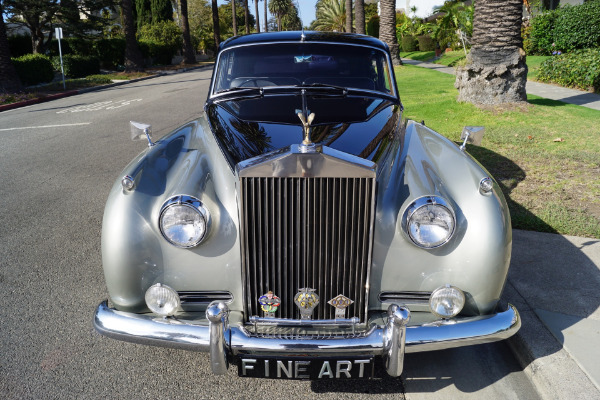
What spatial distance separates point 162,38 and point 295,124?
3619 centimetres

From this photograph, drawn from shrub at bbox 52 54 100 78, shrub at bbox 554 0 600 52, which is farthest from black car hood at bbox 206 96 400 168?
shrub at bbox 52 54 100 78

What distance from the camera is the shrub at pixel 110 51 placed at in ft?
93.0

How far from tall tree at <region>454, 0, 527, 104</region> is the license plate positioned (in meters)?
7.45

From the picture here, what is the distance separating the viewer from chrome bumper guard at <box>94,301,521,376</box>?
84.8 inches

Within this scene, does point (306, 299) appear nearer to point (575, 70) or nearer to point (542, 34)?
point (575, 70)

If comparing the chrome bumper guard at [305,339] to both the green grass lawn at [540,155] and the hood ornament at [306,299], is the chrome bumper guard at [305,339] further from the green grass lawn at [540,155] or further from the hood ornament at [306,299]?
the green grass lawn at [540,155]

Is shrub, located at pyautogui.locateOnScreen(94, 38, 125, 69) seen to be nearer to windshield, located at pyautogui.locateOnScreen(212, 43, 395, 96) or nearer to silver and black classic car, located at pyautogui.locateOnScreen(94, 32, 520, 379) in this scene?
windshield, located at pyautogui.locateOnScreen(212, 43, 395, 96)

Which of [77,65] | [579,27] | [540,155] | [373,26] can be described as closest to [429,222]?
[540,155]

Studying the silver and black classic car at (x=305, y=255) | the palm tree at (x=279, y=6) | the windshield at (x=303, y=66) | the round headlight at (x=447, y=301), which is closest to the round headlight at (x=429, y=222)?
the silver and black classic car at (x=305, y=255)

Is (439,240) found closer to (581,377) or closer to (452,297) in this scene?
(452,297)

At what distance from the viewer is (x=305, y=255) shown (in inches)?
92.0

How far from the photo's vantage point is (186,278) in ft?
8.02

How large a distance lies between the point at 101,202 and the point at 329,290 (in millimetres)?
3853

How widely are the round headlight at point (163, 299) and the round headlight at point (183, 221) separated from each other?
23 cm
